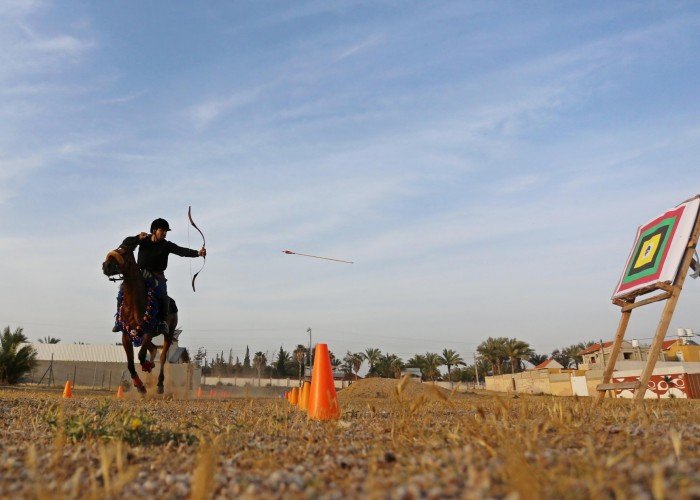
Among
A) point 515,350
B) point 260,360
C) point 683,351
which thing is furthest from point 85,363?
point 683,351

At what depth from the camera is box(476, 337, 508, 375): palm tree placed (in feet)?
196

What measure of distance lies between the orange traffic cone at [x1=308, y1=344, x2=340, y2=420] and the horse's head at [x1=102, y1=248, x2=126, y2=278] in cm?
340

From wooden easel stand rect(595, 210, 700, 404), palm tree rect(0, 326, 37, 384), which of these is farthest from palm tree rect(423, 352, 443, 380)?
wooden easel stand rect(595, 210, 700, 404)

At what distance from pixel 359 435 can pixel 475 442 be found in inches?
43.9

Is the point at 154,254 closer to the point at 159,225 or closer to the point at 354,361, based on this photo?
the point at 159,225

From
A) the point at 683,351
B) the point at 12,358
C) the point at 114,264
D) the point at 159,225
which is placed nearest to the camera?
the point at 114,264

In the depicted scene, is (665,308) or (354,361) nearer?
(665,308)

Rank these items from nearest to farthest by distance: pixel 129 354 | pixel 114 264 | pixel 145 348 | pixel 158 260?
1. pixel 114 264
2. pixel 145 348
3. pixel 129 354
4. pixel 158 260

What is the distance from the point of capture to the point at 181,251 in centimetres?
940

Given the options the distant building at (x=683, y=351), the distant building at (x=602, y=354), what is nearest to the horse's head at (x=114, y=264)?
the distant building at (x=602, y=354)

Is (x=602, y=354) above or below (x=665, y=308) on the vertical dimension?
above

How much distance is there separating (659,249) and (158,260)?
779 cm

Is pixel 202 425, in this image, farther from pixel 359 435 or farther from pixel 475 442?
pixel 475 442

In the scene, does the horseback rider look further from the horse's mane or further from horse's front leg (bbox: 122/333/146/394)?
the horse's mane
